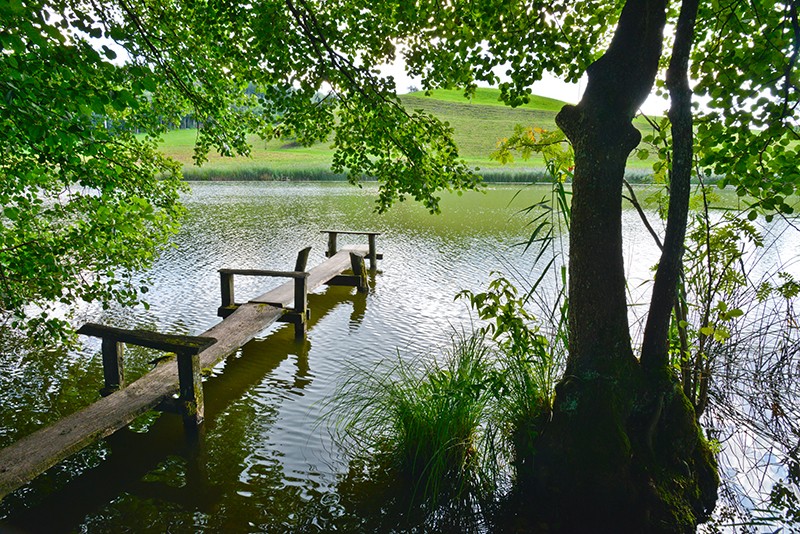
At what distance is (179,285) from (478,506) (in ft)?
29.8

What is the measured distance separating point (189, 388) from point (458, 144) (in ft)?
131

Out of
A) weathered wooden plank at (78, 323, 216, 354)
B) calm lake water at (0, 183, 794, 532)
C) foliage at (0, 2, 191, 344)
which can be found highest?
foliage at (0, 2, 191, 344)

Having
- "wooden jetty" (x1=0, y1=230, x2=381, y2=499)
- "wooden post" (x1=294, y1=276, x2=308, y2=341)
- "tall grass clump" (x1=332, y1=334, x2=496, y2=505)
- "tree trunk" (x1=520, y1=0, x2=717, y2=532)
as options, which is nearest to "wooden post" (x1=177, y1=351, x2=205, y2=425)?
"wooden jetty" (x1=0, y1=230, x2=381, y2=499)

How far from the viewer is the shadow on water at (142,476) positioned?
13.7ft

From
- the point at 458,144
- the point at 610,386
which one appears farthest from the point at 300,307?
the point at 458,144

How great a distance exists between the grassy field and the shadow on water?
1422 inches

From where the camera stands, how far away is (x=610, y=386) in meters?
4.09

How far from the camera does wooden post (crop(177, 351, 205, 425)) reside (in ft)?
17.8

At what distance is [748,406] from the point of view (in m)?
5.94

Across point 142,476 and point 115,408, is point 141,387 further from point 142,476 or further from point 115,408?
point 142,476

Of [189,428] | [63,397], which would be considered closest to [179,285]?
[63,397]

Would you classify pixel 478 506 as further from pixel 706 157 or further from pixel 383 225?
pixel 383 225

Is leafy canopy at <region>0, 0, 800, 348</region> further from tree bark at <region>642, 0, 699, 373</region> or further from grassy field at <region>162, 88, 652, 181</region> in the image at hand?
grassy field at <region>162, 88, 652, 181</region>

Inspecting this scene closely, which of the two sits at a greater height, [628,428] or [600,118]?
[600,118]
